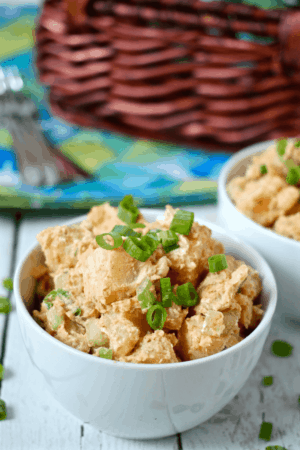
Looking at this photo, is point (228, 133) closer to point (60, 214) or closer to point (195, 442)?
point (60, 214)

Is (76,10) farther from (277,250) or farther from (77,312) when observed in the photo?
(77,312)

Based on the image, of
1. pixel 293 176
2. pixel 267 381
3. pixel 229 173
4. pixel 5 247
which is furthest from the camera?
pixel 5 247

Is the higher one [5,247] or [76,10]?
[76,10]

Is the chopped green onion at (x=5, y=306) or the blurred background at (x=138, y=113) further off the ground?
the blurred background at (x=138, y=113)

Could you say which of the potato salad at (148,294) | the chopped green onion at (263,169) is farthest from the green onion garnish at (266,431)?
the chopped green onion at (263,169)

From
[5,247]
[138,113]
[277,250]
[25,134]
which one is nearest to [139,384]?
[277,250]

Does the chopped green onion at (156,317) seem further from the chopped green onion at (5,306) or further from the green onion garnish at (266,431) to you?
the chopped green onion at (5,306)

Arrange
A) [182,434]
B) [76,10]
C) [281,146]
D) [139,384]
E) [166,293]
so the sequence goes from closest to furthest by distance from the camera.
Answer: [139,384]
[166,293]
[182,434]
[281,146]
[76,10]
